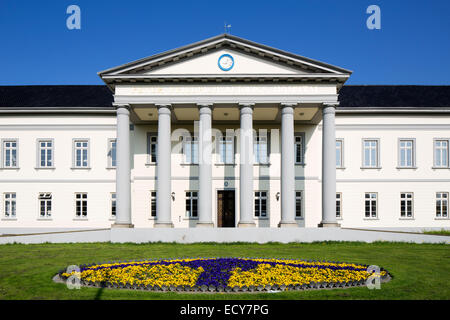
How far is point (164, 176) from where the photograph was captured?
2720 centimetres

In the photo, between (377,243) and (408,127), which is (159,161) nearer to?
(377,243)

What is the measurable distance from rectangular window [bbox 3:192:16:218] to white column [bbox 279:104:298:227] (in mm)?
20294

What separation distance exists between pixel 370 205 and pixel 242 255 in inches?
689

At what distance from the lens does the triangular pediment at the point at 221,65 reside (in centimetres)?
2706

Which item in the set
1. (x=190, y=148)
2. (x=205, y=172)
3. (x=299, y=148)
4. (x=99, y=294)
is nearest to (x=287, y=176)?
(x=205, y=172)

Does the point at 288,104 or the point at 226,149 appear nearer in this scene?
the point at 288,104

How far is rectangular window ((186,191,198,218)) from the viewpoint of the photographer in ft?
108

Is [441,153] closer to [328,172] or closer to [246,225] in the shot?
[328,172]

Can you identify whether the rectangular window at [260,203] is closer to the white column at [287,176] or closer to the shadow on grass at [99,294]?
the white column at [287,176]

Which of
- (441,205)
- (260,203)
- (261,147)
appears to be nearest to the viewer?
(260,203)

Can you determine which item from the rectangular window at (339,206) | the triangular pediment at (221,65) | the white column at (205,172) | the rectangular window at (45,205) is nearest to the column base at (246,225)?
the white column at (205,172)

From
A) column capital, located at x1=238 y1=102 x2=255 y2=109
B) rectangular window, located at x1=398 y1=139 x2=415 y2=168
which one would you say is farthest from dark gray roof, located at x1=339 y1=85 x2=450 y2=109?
column capital, located at x1=238 y1=102 x2=255 y2=109
